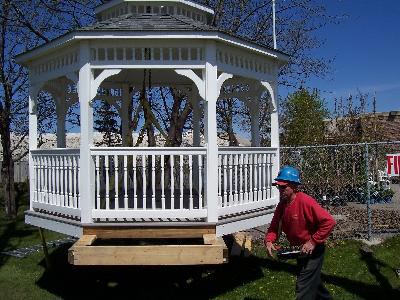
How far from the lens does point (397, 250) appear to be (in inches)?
384

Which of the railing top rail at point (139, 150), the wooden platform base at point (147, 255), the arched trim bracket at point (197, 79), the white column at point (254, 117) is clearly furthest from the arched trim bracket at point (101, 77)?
the white column at point (254, 117)

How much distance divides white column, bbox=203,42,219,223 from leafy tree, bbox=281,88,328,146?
1551 centimetres

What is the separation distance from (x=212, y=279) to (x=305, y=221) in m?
4.17

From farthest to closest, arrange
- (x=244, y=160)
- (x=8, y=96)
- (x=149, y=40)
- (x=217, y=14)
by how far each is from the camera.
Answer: (x=8, y=96), (x=217, y=14), (x=244, y=160), (x=149, y=40)

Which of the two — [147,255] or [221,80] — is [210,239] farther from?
[221,80]

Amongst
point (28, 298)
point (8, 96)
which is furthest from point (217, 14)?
point (28, 298)

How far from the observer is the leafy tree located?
24.0m

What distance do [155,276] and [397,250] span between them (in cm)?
489

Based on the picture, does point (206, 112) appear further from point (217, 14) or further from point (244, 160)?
point (217, 14)

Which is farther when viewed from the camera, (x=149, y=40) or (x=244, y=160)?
(x=244, y=160)

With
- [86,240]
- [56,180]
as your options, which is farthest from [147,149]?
[56,180]

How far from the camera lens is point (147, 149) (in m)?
7.20

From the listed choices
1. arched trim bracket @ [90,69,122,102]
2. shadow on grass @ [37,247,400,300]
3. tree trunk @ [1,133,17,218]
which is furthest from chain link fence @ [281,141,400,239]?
tree trunk @ [1,133,17,218]

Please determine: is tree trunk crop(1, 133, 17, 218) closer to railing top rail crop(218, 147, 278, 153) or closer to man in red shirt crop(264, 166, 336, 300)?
railing top rail crop(218, 147, 278, 153)
